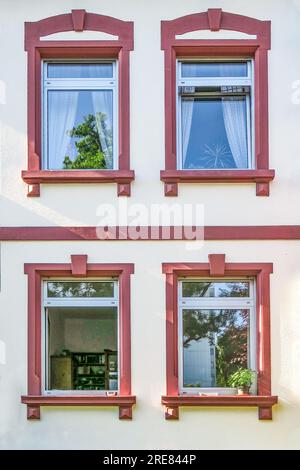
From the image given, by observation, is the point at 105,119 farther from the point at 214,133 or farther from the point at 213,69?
the point at 213,69

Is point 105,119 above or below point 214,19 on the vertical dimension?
below

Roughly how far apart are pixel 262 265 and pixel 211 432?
1.98 m

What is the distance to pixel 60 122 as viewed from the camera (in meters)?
10.4

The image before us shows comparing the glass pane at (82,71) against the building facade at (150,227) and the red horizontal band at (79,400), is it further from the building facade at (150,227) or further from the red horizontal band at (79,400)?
the red horizontal band at (79,400)

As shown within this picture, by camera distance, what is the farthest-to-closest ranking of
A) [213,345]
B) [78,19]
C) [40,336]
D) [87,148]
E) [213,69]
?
[213,69] < [87,148] < [78,19] < [213,345] < [40,336]

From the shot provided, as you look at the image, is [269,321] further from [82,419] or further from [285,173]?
[82,419]

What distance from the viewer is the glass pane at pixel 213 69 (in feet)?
34.2

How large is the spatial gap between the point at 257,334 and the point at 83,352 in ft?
6.61

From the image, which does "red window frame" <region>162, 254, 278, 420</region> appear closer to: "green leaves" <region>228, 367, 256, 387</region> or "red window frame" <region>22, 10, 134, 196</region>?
"green leaves" <region>228, 367, 256, 387</region>

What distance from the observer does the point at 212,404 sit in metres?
9.62

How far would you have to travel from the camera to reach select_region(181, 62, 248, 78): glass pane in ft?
34.2

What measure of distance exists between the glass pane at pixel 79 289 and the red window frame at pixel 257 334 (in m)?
0.72

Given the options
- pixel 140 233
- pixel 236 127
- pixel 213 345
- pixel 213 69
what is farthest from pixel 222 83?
pixel 213 345
